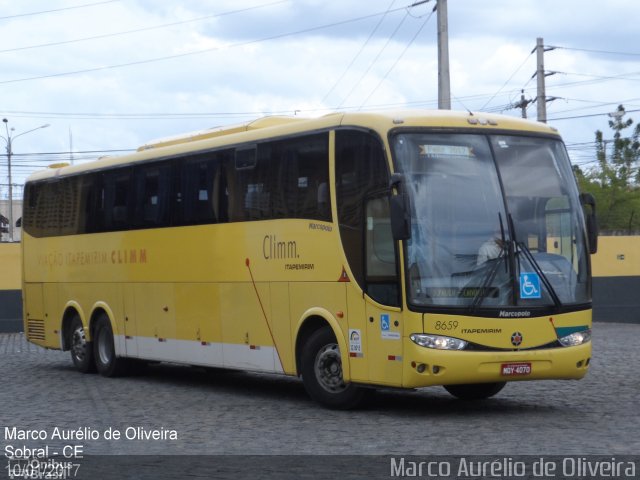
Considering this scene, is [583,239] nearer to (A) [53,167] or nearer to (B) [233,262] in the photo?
(B) [233,262]

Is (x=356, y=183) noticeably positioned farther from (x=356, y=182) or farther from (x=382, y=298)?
(x=382, y=298)

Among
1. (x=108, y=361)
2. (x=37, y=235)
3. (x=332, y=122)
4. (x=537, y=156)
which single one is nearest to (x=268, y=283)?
(x=332, y=122)

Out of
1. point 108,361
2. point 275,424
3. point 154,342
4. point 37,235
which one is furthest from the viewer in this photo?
point 37,235

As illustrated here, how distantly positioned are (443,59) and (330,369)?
14.7m

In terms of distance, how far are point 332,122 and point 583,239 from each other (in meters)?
3.15

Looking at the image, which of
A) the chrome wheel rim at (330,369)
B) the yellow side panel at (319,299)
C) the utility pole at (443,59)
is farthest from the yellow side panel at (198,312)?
the utility pole at (443,59)

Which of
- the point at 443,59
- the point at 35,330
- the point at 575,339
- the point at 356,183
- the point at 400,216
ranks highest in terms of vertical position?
the point at 443,59

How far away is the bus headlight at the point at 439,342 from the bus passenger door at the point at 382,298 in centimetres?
28

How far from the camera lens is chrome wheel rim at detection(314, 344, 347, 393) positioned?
14617 millimetres

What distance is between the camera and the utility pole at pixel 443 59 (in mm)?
27594

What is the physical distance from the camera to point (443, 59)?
28.2 m

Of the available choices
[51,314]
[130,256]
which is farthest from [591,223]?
[51,314]

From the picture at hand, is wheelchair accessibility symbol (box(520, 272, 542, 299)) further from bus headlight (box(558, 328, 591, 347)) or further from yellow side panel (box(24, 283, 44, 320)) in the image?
yellow side panel (box(24, 283, 44, 320))

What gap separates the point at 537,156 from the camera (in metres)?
14.4
